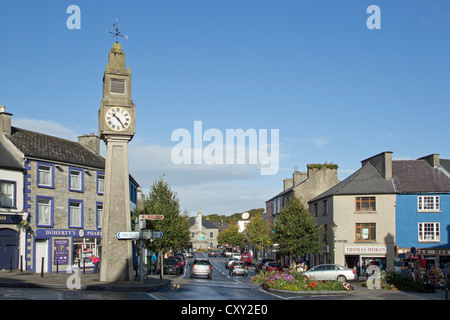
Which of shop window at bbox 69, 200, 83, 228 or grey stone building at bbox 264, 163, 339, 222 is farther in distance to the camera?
grey stone building at bbox 264, 163, 339, 222

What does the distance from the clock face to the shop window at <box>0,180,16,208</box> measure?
37.4 ft

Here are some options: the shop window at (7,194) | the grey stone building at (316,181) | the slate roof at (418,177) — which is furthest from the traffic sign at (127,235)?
the grey stone building at (316,181)

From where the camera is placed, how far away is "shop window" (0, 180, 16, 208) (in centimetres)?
3272

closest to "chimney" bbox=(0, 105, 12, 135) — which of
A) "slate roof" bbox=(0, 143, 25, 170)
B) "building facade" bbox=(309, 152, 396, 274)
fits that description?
"slate roof" bbox=(0, 143, 25, 170)

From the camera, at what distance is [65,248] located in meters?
37.7

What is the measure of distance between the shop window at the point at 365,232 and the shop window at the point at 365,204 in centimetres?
148

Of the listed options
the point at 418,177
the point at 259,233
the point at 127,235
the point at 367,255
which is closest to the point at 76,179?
the point at 127,235

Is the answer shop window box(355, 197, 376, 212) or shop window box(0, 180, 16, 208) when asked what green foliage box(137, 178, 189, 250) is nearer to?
shop window box(0, 180, 16, 208)

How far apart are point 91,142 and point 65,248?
10992 mm

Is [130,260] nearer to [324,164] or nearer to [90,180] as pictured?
[90,180]

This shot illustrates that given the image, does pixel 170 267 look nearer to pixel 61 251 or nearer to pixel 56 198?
pixel 61 251

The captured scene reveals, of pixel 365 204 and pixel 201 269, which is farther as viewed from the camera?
pixel 365 204

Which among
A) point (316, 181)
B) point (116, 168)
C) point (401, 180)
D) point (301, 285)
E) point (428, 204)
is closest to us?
point (116, 168)

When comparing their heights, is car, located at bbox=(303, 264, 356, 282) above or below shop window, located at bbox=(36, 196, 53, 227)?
below
